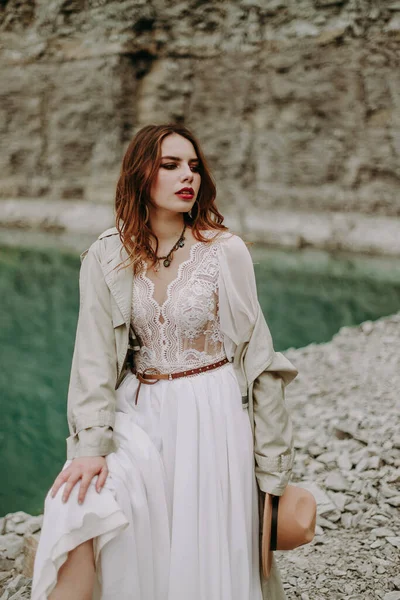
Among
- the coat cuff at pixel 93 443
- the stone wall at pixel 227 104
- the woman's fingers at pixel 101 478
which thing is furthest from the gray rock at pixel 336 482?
the stone wall at pixel 227 104

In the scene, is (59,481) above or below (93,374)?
below

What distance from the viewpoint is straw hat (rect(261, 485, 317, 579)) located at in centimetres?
203

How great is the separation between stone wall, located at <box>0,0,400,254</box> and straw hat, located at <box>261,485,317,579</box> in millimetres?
13874

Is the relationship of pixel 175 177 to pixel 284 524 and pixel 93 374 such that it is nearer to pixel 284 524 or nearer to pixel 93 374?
pixel 93 374

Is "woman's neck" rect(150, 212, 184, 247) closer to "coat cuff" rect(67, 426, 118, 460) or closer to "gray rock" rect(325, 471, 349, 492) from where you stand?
"coat cuff" rect(67, 426, 118, 460)

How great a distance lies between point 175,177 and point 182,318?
1.46 ft

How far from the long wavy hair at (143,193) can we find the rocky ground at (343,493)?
159 centimetres

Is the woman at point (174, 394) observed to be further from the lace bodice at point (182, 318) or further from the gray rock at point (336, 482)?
the gray rock at point (336, 482)

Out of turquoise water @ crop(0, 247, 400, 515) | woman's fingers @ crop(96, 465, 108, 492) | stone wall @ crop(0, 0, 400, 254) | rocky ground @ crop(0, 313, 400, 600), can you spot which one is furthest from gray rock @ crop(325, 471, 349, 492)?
stone wall @ crop(0, 0, 400, 254)

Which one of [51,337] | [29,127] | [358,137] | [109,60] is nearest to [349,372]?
[51,337]

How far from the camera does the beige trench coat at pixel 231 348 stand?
2062 millimetres

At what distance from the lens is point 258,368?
2.09m

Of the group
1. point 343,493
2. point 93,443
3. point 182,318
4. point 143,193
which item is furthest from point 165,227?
point 343,493

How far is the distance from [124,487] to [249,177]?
58.3 feet
